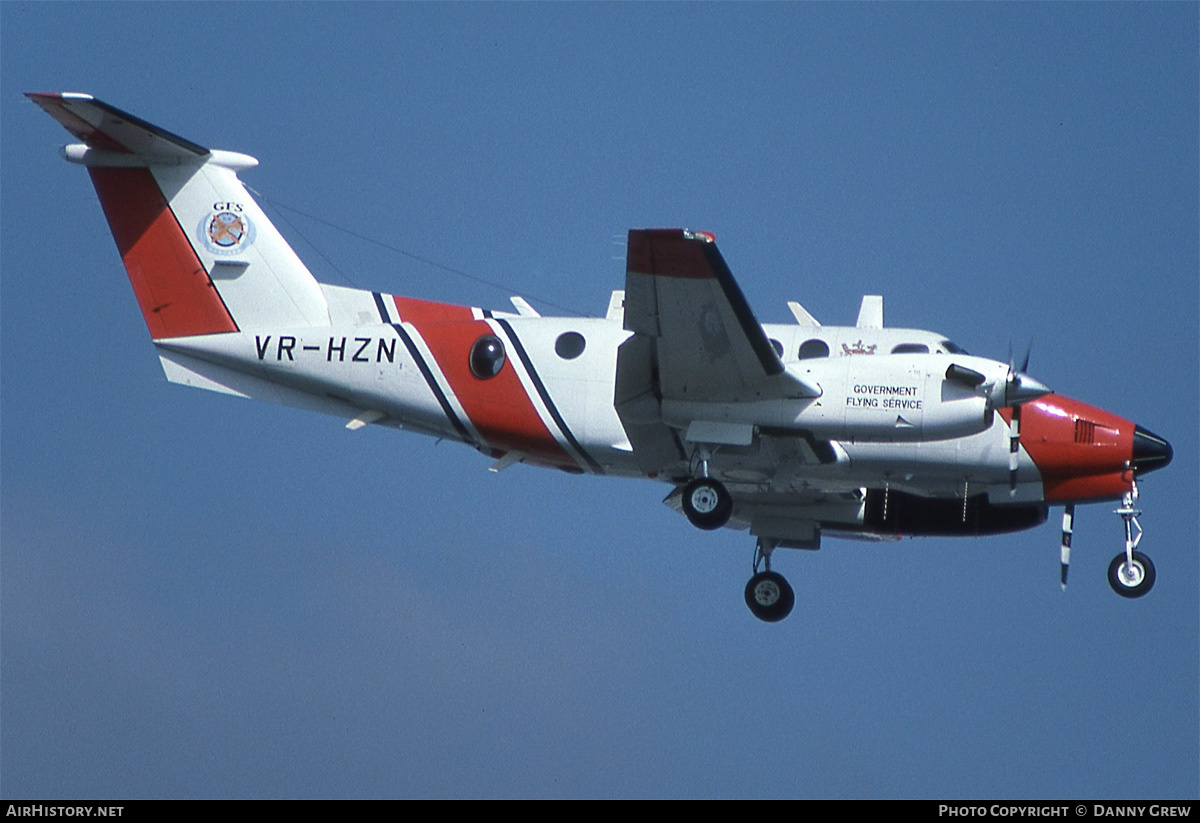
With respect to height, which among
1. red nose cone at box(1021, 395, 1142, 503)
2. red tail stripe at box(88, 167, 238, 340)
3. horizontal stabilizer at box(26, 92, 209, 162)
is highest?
horizontal stabilizer at box(26, 92, 209, 162)

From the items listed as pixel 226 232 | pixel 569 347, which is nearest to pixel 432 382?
pixel 569 347

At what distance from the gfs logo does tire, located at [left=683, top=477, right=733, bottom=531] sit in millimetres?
6791

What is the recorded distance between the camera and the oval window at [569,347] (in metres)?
18.0

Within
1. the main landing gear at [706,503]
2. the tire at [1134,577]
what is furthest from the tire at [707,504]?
the tire at [1134,577]

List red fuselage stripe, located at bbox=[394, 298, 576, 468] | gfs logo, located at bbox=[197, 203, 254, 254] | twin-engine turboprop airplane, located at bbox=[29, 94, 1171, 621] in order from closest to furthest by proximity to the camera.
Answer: twin-engine turboprop airplane, located at bbox=[29, 94, 1171, 621] → red fuselage stripe, located at bbox=[394, 298, 576, 468] → gfs logo, located at bbox=[197, 203, 254, 254]

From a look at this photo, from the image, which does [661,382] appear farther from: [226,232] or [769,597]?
[226,232]

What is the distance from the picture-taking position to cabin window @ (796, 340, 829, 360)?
696 inches

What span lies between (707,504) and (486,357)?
321 centimetres

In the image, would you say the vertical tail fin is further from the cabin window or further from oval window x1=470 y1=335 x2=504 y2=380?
the cabin window

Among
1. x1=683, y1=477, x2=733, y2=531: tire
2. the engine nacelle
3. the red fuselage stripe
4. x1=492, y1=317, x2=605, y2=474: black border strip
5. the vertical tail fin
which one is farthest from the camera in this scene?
the vertical tail fin

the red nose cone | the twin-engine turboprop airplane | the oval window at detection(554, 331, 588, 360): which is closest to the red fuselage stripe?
the twin-engine turboprop airplane

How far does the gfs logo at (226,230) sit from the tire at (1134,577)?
11390mm
